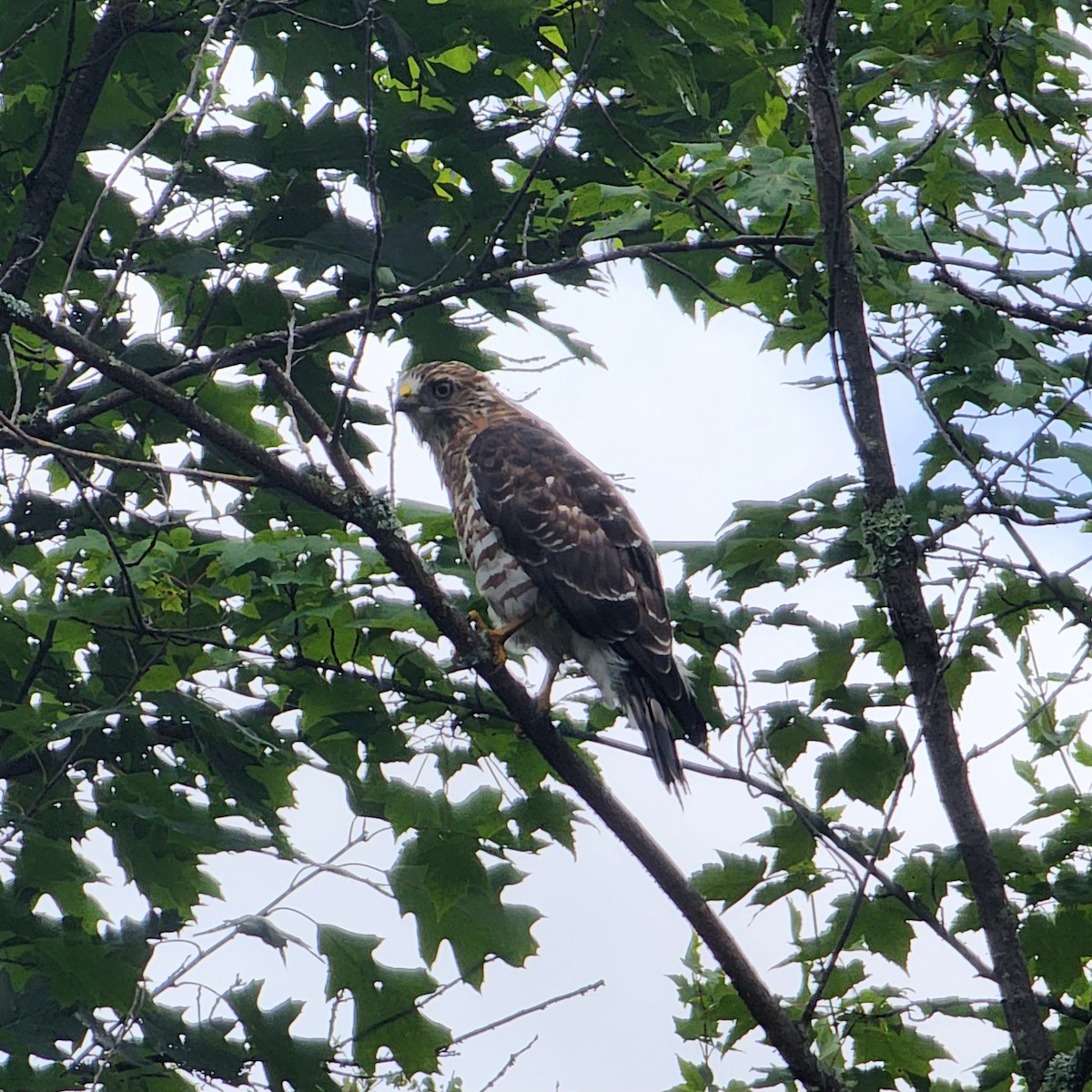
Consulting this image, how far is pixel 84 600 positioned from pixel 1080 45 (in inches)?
129

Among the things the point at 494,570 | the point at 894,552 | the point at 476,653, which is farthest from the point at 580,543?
the point at 894,552

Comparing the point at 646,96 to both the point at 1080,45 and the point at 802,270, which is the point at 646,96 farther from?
the point at 1080,45

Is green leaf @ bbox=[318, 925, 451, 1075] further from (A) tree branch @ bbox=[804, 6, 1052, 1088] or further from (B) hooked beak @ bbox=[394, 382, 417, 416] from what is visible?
(B) hooked beak @ bbox=[394, 382, 417, 416]

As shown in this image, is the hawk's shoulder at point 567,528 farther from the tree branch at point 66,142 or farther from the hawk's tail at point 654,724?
the tree branch at point 66,142

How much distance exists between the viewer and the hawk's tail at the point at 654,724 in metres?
4.65

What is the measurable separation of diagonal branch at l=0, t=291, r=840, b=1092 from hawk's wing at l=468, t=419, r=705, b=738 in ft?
2.28

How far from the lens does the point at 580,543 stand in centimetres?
539

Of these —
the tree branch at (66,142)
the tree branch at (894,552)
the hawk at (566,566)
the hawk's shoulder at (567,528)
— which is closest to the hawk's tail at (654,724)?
the hawk at (566,566)

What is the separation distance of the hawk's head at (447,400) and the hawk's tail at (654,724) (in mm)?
1640

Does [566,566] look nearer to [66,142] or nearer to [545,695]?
[545,695]

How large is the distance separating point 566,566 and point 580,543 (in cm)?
12

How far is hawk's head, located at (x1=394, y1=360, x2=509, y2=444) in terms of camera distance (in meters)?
6.05

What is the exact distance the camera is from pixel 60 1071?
178 inches

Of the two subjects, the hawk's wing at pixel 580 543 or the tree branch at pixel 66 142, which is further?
the hawk's wing at pixel 580 543
